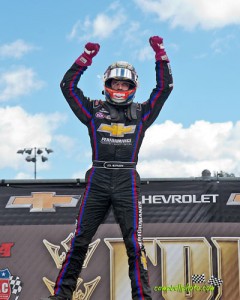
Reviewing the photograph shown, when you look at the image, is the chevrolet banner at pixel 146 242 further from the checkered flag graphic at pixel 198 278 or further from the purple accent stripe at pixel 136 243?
the purple accent stripe at pixel 136 243

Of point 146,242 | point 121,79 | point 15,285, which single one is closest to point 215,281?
point 146,242

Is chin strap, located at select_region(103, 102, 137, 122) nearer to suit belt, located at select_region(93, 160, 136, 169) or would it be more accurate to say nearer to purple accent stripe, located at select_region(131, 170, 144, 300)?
suit belt, located at select_region(93, 160, 136, 169)

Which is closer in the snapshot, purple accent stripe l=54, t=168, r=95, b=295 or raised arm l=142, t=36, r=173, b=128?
purple accent stripe l=54, t=168, r=95, b=295

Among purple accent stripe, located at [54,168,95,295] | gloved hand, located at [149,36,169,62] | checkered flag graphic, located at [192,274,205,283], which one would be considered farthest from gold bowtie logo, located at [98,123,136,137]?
checkered flag graphic, located at [192,274,205,283]

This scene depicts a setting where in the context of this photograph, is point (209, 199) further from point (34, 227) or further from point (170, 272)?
point (34, 227)

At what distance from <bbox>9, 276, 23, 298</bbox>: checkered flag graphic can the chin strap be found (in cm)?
352

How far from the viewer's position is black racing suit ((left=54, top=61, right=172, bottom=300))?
14.2 ft

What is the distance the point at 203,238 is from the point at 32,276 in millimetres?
2410

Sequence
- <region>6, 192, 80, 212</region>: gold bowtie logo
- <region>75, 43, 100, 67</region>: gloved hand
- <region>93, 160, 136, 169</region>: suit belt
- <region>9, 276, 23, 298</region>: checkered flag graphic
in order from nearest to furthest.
A: 1. <region>93, 160, 136, 169</region>: suit belt
2. <region>75, 43, 100, 67</region>: gloved hand
3. <region>9, 276, 23, 298</region>: checkered flag graphic
4. <region>6, 192, 80, 212</region>: gold bowtie logo

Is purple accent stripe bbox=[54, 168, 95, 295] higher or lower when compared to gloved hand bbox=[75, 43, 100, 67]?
lower

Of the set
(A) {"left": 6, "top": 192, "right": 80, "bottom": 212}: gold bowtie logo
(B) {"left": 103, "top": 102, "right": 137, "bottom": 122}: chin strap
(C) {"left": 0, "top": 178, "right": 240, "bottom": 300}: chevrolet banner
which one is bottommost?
(C) {"left": 0, "top": 178, "right": 240, "bottom": 300}: chevrolet banner

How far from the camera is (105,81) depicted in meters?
4.64

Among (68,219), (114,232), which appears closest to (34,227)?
(68,219)

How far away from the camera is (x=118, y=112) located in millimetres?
4605
